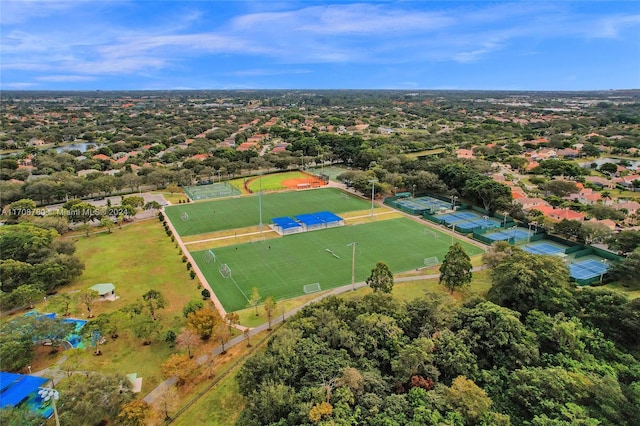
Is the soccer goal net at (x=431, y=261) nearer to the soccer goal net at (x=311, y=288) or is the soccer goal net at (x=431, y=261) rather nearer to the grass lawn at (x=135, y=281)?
the soccer goal net at (x=311, y=288)

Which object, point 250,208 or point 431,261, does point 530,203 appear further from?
point 250,208

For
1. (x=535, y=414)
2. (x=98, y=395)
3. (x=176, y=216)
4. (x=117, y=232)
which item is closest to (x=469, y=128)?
(x=176, y=216)

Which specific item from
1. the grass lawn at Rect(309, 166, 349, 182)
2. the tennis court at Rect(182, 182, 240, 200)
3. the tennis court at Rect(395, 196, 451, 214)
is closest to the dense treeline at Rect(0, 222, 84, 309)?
the tennis court at Rect(182, 182, 240, 200)

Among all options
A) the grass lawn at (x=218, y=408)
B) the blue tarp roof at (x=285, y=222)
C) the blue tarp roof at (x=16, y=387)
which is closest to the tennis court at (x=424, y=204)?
the blue tarp roof at (x=285, y=222)

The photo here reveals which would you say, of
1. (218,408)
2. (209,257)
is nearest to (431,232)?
(209,257)

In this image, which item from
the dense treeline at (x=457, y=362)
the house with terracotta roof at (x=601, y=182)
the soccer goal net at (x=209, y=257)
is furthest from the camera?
the house with terracotta roof at (x=601, y=182)
